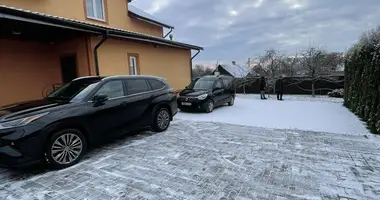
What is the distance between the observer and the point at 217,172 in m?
3.77

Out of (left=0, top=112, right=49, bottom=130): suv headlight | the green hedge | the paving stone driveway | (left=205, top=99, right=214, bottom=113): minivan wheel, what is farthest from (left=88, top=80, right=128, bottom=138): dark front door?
the green hedge

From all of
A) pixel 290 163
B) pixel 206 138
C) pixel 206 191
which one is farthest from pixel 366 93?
pixel 206 191

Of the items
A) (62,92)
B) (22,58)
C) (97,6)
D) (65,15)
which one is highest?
(97,6)

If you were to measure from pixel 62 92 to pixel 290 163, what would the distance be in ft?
16.3

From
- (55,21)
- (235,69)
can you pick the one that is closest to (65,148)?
(55,21)

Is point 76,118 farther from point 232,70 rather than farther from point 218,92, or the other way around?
point 232,70

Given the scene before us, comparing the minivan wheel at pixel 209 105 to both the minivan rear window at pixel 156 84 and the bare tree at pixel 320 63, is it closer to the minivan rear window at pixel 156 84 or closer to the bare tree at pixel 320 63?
the minivan rear window at pixel 156 84

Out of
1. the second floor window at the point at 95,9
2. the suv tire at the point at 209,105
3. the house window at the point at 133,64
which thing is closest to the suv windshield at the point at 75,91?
the house window at the point at 133,64

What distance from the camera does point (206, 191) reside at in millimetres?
3172

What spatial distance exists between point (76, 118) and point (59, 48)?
225 inches

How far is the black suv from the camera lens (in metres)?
9.66

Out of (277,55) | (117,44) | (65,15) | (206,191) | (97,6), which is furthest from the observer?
(277,55)

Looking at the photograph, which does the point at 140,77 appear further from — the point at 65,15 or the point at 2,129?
the point at 65,15

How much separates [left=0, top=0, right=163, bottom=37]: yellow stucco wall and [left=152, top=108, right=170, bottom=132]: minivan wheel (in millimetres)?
6658
